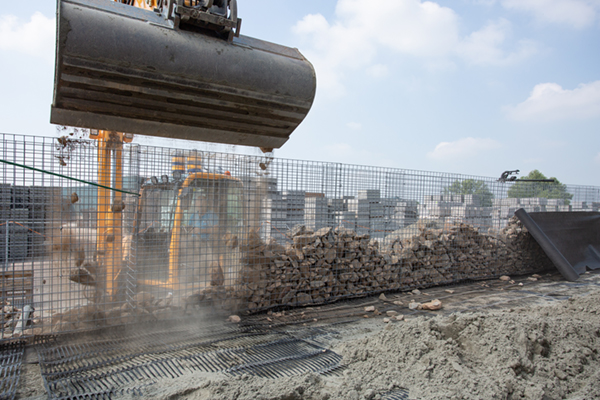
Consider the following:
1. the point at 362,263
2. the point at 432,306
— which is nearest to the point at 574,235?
the point at 432,306

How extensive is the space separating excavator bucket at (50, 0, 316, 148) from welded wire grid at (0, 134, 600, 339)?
1369mm

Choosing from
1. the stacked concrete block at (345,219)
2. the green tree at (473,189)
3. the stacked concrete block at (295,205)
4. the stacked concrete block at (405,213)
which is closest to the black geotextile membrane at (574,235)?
the green tree at (473,189)

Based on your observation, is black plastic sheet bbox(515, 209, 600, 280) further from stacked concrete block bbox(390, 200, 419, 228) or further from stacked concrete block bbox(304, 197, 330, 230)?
stacked concrete block bbox(304, 197, 330, 230)

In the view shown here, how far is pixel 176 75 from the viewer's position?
238cm

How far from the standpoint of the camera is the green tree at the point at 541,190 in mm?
8070

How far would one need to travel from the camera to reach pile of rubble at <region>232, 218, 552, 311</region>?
508 centimetres

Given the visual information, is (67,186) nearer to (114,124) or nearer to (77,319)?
(77,319)


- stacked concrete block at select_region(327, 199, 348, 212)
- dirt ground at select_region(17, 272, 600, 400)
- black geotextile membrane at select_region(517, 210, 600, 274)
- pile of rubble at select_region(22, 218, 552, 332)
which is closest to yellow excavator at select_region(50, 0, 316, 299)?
dirt ground at select_region(17, 272, 600, 400)

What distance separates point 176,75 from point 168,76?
50 mm

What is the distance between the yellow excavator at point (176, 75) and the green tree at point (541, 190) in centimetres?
695

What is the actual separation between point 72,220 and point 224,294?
1.97m

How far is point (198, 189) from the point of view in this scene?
4637mm

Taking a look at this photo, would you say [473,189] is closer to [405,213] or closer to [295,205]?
[405,213]

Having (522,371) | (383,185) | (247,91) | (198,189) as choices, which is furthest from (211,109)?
(383,185)
